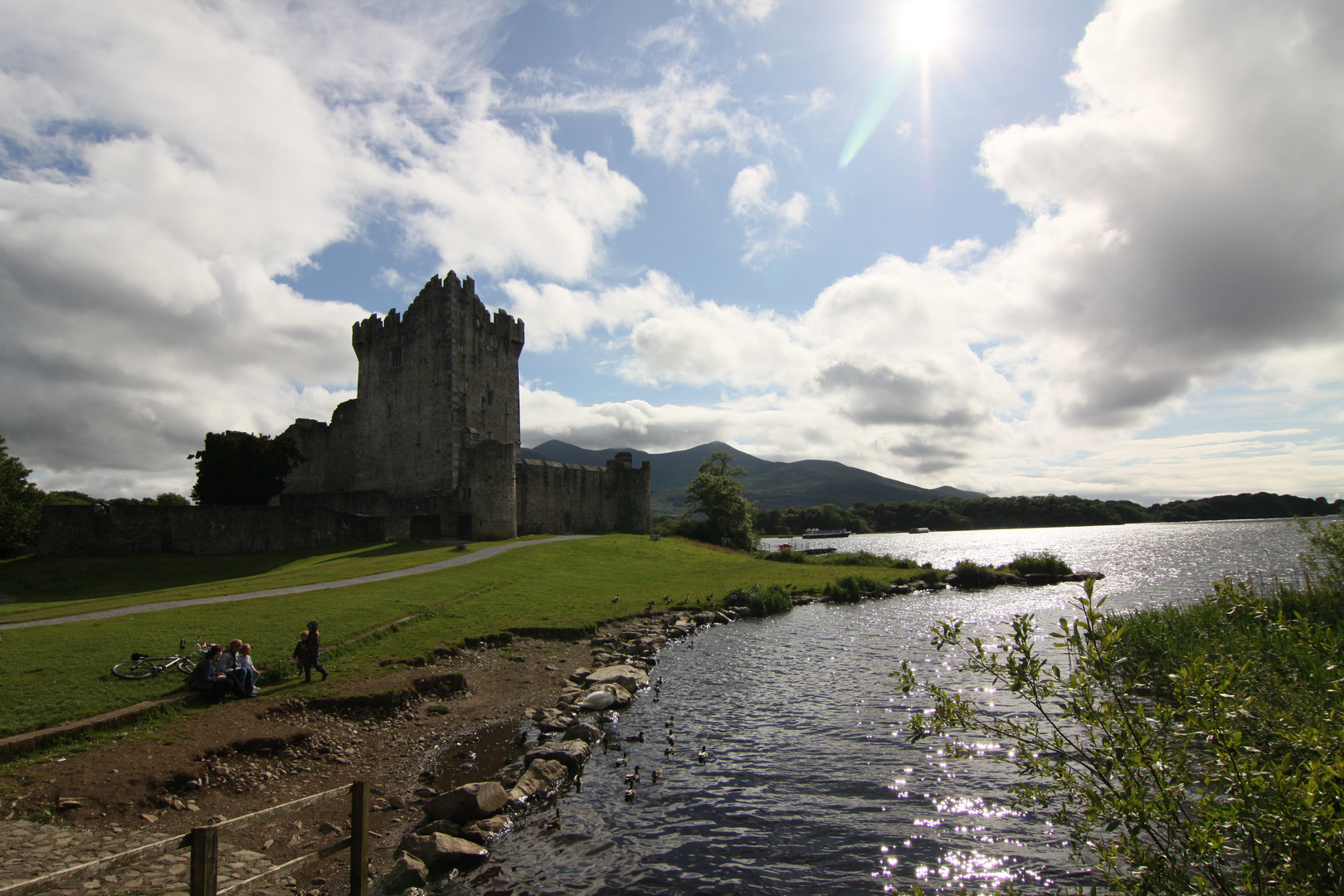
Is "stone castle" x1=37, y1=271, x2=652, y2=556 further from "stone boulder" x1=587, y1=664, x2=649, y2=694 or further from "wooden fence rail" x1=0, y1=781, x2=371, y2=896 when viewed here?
"wooden fence rail" x1=0, y1=781, x2=371, y2=896

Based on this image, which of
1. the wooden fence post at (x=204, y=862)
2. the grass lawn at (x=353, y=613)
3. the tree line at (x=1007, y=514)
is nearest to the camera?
the wooden fence post at (x=204, y=862)

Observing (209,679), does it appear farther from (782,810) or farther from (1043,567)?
(1043,567)

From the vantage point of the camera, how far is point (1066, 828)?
10.7 m

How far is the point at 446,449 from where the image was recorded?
50.2 metres

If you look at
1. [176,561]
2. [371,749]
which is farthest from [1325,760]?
[176,561]

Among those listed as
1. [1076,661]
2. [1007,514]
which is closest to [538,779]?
[1076,661]

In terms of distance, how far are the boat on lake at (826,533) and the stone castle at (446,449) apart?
348 feet

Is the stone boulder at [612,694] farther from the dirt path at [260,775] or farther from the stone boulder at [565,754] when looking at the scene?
the stone boulder at [565,754]

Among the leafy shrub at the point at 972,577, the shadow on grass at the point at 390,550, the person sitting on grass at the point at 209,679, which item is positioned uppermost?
the shadow on grass at the point at 390,550

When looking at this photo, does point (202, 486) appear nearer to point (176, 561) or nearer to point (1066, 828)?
point (176, 561)

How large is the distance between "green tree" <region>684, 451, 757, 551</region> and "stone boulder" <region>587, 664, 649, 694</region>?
45084mm

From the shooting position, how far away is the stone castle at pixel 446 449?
4638cm

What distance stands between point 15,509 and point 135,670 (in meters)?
40.8

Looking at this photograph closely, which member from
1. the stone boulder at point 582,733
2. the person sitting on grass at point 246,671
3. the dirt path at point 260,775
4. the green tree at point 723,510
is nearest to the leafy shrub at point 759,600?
the dirt path at point 260,775
